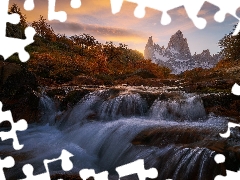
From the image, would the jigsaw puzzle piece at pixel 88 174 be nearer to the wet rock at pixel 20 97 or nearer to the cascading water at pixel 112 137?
the cascading water at pixel 112 137

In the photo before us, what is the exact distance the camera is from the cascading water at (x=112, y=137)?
8531 mm

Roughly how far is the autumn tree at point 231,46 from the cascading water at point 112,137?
44.8 ft

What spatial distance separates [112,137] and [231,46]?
19.4 m

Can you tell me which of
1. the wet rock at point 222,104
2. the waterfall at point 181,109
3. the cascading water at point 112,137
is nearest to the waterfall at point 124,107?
the cascading water at point 112,137

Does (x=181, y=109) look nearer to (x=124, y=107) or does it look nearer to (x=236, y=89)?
(x=124, y=107)

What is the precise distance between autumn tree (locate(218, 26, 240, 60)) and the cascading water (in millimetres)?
13646

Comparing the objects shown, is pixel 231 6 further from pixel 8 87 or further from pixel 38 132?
pixel 8 87

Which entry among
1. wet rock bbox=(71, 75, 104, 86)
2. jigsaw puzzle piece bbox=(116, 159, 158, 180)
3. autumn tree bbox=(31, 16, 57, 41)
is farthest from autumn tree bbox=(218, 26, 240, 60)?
autumn tree bbox=(31, 16, 57, 41)

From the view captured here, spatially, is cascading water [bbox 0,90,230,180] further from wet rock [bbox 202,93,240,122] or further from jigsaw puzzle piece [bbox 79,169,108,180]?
jigsaw puzzle piece [bbox 79,169,108,180]

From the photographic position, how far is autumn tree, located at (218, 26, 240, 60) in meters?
26.7

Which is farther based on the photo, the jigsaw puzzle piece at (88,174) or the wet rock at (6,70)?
the wet rock at (6,70)

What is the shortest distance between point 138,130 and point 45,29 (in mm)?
81535

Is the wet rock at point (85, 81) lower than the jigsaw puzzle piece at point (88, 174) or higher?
lower

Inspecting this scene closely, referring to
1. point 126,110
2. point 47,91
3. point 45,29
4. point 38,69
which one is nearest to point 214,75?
point 126,110
